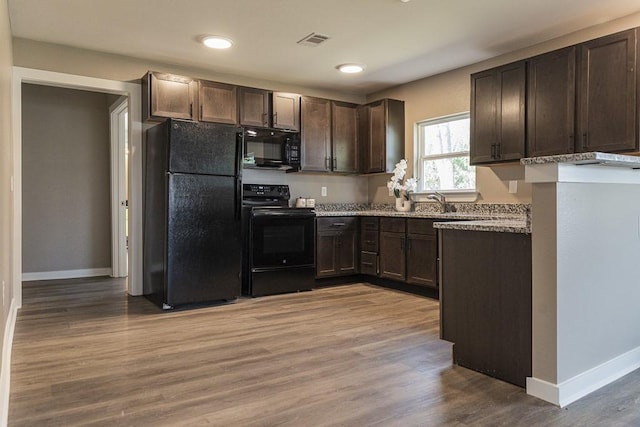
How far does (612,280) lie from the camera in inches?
92.0

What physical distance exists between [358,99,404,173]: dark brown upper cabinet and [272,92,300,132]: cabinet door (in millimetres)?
924

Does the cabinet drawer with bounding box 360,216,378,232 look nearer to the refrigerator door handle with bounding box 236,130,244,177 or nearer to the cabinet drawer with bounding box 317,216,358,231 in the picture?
the cabinet drawer with bounding box 317,216,358,231

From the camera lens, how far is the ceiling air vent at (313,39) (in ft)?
12.6

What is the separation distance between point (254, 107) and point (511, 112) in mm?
2537

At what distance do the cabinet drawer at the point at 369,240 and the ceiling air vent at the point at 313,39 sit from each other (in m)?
2.09

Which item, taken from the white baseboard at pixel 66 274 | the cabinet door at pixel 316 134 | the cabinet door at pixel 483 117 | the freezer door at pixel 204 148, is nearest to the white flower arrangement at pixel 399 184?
the cabinet door at pixel 316 134

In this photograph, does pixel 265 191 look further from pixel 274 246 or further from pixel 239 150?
pixel 239 150

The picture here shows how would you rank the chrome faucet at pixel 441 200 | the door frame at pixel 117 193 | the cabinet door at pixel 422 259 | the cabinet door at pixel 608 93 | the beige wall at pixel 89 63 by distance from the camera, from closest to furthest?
the cabinet door at pixel 608 93 < the beige wall at pixel 89 63 < the cabinet door at pixel 422 259 < the chrome faucet at pixel 441 200 < the door frame at pixel 117 193

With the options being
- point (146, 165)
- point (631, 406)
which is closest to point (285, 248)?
point (146, 165)

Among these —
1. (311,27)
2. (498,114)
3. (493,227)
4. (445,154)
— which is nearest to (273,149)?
(311,27)

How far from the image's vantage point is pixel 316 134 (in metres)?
5.24

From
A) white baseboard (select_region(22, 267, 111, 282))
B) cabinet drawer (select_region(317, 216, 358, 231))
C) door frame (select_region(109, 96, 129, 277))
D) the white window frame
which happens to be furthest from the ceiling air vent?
white baseboard (select_region(22, 267, 111, 282))

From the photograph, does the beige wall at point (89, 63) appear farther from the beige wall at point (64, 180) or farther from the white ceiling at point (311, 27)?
the beige wall at point (64, 180)

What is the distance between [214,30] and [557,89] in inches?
110
